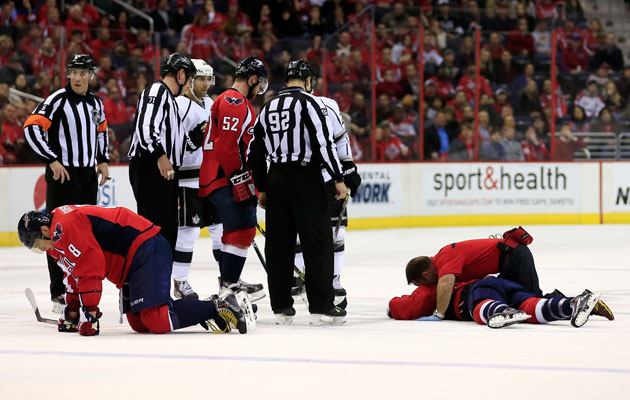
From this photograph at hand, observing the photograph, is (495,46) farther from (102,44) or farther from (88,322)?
(88,322)

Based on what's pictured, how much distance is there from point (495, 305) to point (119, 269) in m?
2.01

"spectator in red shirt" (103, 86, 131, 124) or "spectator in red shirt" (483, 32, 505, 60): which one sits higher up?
"spectator in red shirt" (483, 32, 505, 60)

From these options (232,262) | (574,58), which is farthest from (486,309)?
(574,58)

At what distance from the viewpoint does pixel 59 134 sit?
23.2ft

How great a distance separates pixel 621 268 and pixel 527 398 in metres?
6.00

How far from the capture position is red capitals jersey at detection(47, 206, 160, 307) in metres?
5.32

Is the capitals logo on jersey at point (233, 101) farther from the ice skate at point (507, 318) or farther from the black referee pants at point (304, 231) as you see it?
the ice skate at point (507, 318)

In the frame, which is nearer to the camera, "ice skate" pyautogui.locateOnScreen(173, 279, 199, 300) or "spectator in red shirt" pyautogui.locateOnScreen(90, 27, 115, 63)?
"ice skate" pyautogui.locateOnScreen(173, 279, 199, 300)

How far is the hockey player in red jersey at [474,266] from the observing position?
20.2ft

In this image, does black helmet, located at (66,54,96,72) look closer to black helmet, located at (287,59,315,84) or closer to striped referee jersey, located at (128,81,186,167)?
striped referee jersey, located at (128,81,186,167)

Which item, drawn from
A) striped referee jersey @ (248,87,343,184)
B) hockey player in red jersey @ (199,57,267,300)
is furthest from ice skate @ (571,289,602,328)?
hockey player in red jersey @ (199,57,267,300)

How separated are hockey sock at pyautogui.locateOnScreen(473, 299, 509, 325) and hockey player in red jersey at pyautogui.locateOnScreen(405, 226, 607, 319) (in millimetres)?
218

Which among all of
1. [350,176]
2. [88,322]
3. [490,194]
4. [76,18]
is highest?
[76,18]

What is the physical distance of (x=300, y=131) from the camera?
242 inches
